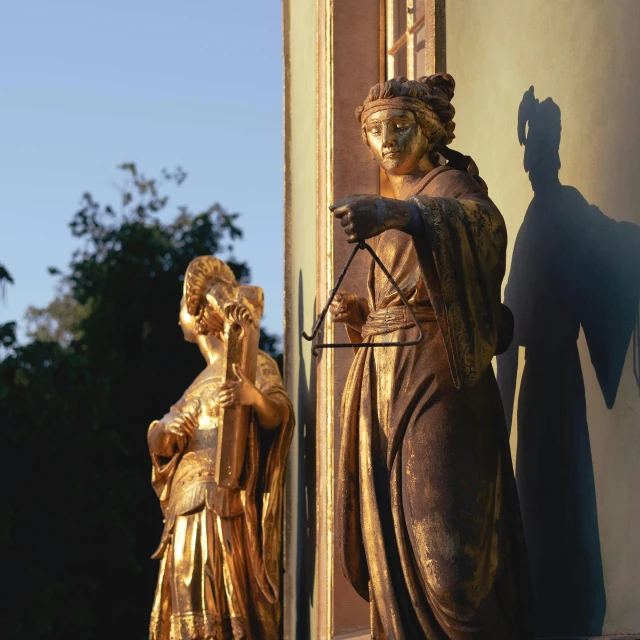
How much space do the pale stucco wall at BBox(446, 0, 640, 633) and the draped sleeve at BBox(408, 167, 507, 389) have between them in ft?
1.49

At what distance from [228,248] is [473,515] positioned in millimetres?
15542

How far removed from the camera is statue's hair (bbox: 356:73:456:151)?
4945 mm

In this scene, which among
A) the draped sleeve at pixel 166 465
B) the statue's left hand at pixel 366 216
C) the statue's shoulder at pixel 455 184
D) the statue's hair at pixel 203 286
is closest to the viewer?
the statue's left hand at pixel 366 216

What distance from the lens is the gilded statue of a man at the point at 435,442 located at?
4.42 m

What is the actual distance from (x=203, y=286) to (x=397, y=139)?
3146 millimetres

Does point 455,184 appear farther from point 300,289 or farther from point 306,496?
point 300,289

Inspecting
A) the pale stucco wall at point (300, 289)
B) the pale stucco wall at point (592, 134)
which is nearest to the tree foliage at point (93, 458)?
the pale stucco wall at point (300, 289)

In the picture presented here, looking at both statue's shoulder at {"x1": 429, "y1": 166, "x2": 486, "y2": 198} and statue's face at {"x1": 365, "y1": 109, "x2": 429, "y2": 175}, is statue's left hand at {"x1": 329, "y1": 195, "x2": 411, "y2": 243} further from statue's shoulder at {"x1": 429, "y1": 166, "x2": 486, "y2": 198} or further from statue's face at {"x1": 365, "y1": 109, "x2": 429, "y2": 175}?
statue's face at {"x1": 365, "y1": 109, "x2": 429, "y2": 175}

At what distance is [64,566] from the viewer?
15094 mm

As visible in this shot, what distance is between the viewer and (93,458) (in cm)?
1567

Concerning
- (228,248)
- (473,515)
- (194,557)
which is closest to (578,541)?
(473,515)

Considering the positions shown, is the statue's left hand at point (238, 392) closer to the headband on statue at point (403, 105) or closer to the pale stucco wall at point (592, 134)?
the pale stucco wall at point (592, 134)

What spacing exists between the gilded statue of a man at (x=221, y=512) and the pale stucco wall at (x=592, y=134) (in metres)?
1.99

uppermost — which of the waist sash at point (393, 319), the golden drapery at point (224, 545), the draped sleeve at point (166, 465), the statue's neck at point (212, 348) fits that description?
the statue's neck at point (212, 348)
